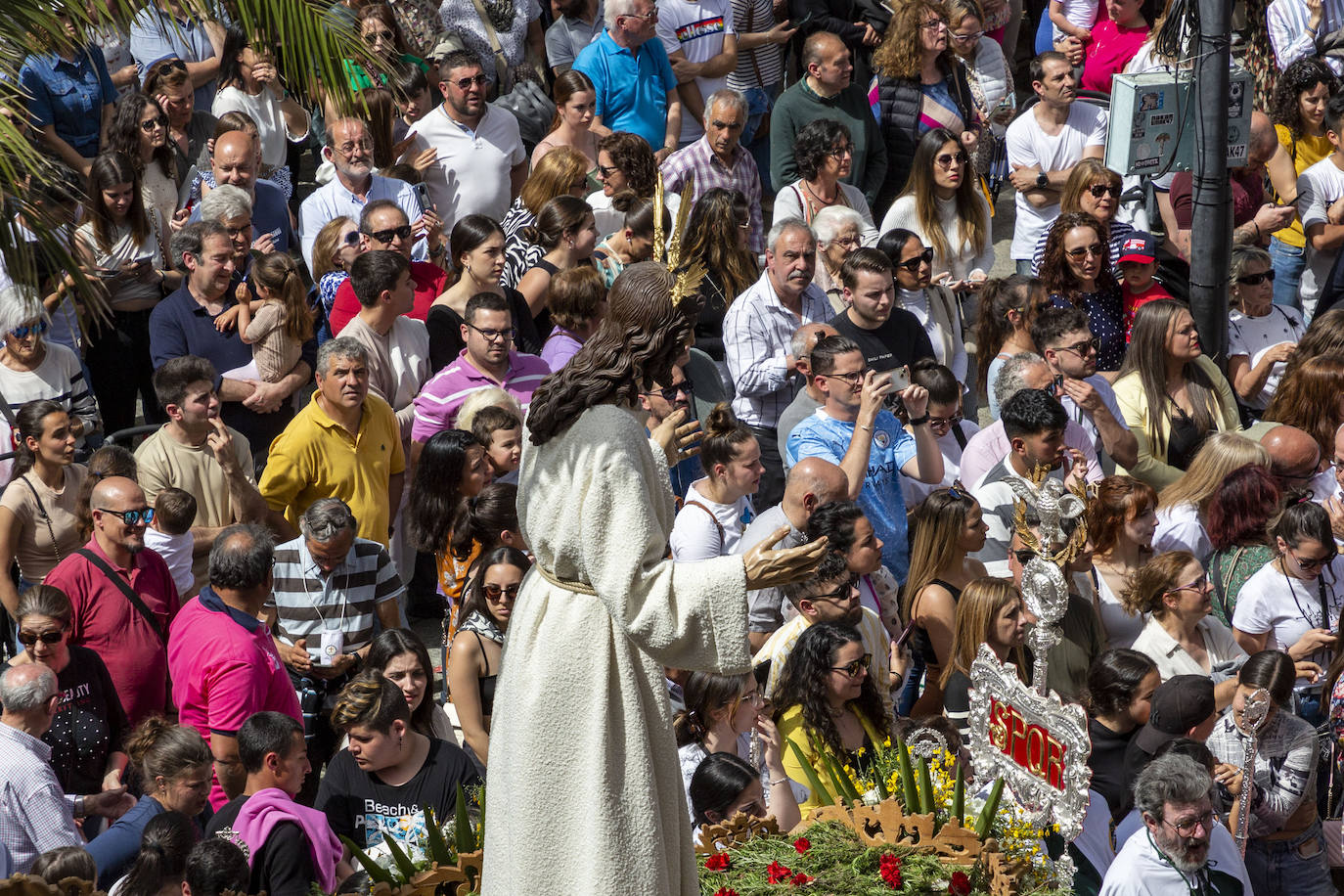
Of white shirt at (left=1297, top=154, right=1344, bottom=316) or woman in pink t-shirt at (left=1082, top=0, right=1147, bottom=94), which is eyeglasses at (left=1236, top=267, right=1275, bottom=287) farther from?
woman in pink t-shirt at (left=1082, top=0, right=1147, bottom=94)

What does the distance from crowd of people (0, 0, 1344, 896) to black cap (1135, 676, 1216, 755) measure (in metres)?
0.02

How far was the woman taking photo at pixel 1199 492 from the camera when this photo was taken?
8.51m

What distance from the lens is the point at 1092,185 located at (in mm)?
10531

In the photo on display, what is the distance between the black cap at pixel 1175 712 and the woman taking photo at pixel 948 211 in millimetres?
4164

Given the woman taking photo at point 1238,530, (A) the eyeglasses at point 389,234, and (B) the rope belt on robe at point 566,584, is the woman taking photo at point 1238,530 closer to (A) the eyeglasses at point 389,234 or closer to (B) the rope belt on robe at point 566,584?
(A) the eyeglasses at point 389,234

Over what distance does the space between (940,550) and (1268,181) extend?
5.63 meters

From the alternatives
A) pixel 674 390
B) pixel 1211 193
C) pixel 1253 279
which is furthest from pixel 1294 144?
pixel 674 390

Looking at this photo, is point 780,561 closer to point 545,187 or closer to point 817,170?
point 545,187

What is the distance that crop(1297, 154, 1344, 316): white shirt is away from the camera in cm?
1144

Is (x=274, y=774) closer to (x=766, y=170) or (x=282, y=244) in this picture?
(x=282, y=244)

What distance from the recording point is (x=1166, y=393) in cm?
936

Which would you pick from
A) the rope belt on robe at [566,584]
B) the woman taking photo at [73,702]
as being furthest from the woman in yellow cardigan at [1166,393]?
the rope belt on robe at [566,584]

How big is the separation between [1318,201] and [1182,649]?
16.0 feet

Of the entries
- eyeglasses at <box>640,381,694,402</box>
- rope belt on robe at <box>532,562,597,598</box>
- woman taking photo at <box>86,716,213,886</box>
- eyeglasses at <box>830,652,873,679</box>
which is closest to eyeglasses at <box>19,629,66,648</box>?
woman taking photo at <box>86,716,213,886</box>
